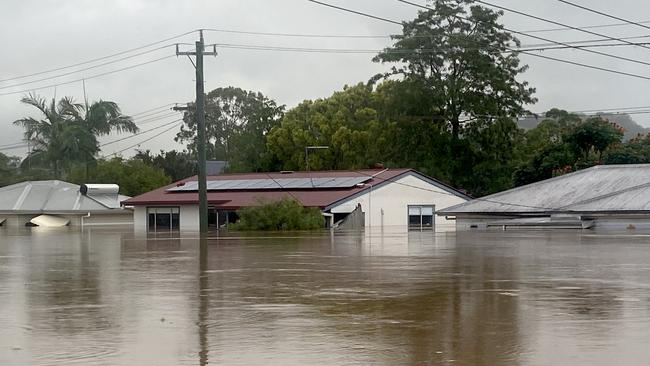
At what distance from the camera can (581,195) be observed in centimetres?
5306

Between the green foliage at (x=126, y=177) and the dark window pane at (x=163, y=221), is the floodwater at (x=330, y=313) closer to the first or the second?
the dark window pane at (x=163, y=221)

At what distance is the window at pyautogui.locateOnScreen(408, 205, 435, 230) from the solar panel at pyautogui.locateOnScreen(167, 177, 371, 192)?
3.74 m

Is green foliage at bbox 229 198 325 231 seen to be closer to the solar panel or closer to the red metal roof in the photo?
the red metal roof

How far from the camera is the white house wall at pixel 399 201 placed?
5791 cm

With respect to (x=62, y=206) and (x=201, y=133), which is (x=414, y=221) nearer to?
(x=201, y=133)

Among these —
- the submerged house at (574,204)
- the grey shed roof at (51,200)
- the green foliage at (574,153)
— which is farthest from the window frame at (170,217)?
the green foliage at (574,153)

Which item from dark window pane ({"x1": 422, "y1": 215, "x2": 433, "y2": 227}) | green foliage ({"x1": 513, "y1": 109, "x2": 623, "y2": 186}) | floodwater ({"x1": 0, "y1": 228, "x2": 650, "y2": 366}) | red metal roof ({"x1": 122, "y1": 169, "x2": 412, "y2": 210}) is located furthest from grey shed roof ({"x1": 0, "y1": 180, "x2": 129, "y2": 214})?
floodwater ({"x1": 0, "y1": 228, "x2": 650, "y2": 366})

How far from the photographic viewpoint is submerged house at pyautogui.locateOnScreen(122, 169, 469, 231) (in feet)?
189

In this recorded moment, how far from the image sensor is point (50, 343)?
397 inches

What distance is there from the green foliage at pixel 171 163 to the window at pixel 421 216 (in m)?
44.2

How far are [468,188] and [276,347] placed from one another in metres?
61.8

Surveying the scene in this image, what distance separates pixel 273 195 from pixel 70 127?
82.3ft

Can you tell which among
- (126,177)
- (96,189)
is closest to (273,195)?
(96,189)

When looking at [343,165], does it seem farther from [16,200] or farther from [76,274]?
[76,274]
